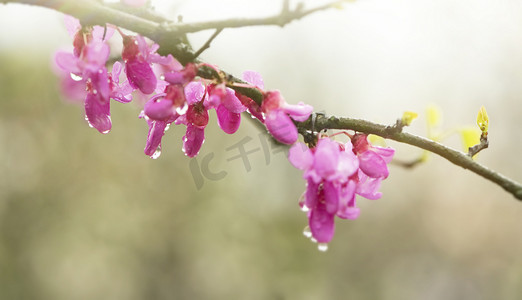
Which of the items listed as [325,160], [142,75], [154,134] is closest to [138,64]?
[142,75]

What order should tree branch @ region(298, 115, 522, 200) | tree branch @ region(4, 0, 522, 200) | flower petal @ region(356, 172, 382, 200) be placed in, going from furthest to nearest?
flower petal @ region(356, 172, 382, 200), tree branch @ region(298, 115, 522, 200), tree branch @ region(4, 0, 522, 200)

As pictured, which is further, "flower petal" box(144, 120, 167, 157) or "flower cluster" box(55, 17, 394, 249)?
"flower petal" box(144, 120, 167, 157)

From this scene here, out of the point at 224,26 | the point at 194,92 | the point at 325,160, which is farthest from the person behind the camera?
the point at 194,92

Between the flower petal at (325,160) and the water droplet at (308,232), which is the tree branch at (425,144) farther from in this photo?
the water droplet at (308,232)

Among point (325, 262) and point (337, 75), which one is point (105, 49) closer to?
point (337, 75)

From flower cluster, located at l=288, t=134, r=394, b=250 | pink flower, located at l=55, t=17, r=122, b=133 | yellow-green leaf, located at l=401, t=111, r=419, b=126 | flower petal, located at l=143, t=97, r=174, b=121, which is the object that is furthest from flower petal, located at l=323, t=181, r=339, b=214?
pink flower, located at l=55, t=17, r=122, b=133

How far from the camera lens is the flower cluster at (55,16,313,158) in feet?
2.58

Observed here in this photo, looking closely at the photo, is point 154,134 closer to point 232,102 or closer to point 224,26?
point 232,102

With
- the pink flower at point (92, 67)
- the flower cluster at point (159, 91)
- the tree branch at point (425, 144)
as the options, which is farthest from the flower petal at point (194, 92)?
the tree branch at point (425, 144)

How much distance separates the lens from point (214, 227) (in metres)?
11.2

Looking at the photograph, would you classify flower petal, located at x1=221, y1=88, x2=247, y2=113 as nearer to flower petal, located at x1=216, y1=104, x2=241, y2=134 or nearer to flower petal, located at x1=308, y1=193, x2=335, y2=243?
flower petal, located at x1=216, y1=104, x2=241, y2=134

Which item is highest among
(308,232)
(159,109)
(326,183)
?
(159,109)

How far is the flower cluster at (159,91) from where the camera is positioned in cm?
79

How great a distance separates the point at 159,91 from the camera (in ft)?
2.95
